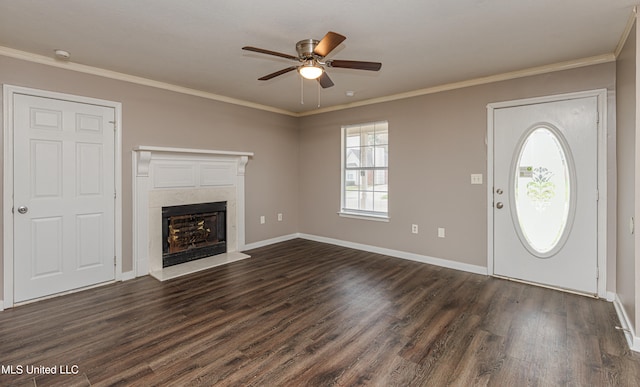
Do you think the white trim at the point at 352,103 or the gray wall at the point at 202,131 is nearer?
the white trim at the point at 352,103

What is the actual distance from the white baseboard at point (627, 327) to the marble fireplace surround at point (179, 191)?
4.19 m

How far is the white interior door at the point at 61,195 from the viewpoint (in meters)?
2.94

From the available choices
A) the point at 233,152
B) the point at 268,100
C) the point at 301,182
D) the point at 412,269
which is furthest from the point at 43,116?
the point at 412,269

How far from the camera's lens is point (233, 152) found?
4586mm

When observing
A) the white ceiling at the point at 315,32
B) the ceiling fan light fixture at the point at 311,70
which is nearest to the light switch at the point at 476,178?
the white ceiling at the point at 315,32

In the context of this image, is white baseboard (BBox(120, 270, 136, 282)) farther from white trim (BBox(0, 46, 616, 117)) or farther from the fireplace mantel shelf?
white trim (BBox(0, 46, 616, 117))

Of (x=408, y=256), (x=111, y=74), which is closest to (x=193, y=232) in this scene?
(x=111, y=74)

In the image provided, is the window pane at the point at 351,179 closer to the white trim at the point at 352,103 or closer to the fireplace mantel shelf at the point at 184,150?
the white trim at the point at 352,103

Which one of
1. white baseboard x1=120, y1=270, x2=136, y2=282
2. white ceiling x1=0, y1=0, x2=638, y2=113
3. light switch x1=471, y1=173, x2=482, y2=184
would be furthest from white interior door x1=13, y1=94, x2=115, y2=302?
light switch x1=471, y1=173, x2=482, y2=184

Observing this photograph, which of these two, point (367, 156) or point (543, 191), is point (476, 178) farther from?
point (367, 156)

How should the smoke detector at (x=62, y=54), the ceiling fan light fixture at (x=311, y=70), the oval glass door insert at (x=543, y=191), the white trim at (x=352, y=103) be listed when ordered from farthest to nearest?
1. the oval glass door insert at (x=543, y=191)
2. the white trim at (x=352, y=103)
3. the smoke detector at (x=62, y=54)
4. the ceiling fan light fixture at (x=311, y=70)

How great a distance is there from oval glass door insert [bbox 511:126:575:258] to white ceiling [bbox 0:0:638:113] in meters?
0.89

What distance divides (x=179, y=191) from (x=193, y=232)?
64cm

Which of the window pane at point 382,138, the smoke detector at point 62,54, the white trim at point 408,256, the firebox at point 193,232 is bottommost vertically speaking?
the white trim at point 408,256
